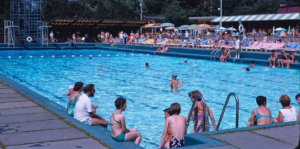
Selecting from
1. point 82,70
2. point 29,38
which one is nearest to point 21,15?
point 29,38

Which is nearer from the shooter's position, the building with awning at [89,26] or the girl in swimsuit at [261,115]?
the girl in swimsuit at [261,115]

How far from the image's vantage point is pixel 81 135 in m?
5.75

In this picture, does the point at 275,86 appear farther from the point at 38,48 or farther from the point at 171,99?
the point at 38,48

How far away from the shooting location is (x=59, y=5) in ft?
158

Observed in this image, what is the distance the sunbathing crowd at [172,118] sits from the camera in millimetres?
5301

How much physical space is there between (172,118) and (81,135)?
1420 mm

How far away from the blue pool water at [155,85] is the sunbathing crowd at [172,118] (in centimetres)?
147

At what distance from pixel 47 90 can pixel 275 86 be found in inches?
336

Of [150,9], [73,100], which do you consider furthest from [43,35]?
[150,9]

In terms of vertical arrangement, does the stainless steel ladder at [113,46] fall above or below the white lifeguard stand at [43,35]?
below

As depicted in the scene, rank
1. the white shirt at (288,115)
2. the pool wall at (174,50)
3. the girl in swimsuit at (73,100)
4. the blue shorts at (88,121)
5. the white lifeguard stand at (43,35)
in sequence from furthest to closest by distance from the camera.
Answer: the white lifeguard stand at (43,35) → the pool wall at (174,50) → the girl in swimsuit at (73,100) → the blue shorts at (88,121) → the white shirt at (288,115)

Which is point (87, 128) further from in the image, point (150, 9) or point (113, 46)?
point (150, 9)

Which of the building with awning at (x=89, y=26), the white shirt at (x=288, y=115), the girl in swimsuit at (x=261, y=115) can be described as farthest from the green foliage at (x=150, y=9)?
the white shirt at (x=288, y=115)

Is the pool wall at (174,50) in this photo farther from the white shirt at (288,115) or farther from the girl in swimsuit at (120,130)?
the girl in swimsuit at (120,130)
